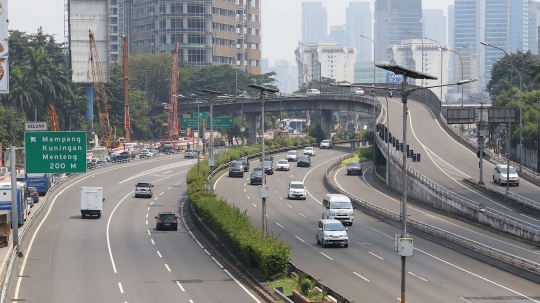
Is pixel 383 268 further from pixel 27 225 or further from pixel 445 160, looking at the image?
pixel 445 160

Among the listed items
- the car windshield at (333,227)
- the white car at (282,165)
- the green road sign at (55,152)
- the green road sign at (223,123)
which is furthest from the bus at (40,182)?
the green road sign at (223,123)

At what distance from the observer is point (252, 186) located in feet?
304

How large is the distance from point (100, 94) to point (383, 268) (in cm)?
13179

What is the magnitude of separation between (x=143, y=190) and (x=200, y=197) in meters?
17.5

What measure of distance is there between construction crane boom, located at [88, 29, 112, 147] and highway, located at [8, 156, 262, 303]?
80.6 m

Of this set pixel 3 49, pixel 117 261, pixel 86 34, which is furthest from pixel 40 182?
pixel 86 34

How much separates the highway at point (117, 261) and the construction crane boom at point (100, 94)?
8057 centimetres

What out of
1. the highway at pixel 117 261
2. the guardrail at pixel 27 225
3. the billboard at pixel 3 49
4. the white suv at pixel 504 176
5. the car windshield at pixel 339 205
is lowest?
the highway at pixel 117 261

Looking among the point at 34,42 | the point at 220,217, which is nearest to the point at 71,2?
the point at 34,42

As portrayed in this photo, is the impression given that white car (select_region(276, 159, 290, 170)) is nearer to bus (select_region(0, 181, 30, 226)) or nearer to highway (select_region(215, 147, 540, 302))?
highway (select_region(215, 147, 540, 302))

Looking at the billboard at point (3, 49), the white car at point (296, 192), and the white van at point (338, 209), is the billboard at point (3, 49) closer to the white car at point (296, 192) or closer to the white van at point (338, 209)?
the white car at point (296, 192)

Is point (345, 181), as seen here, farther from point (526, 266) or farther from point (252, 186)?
point (526, 266)

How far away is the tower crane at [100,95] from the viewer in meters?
161

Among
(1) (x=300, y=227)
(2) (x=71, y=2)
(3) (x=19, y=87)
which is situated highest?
(2) (x=71, y=2)
